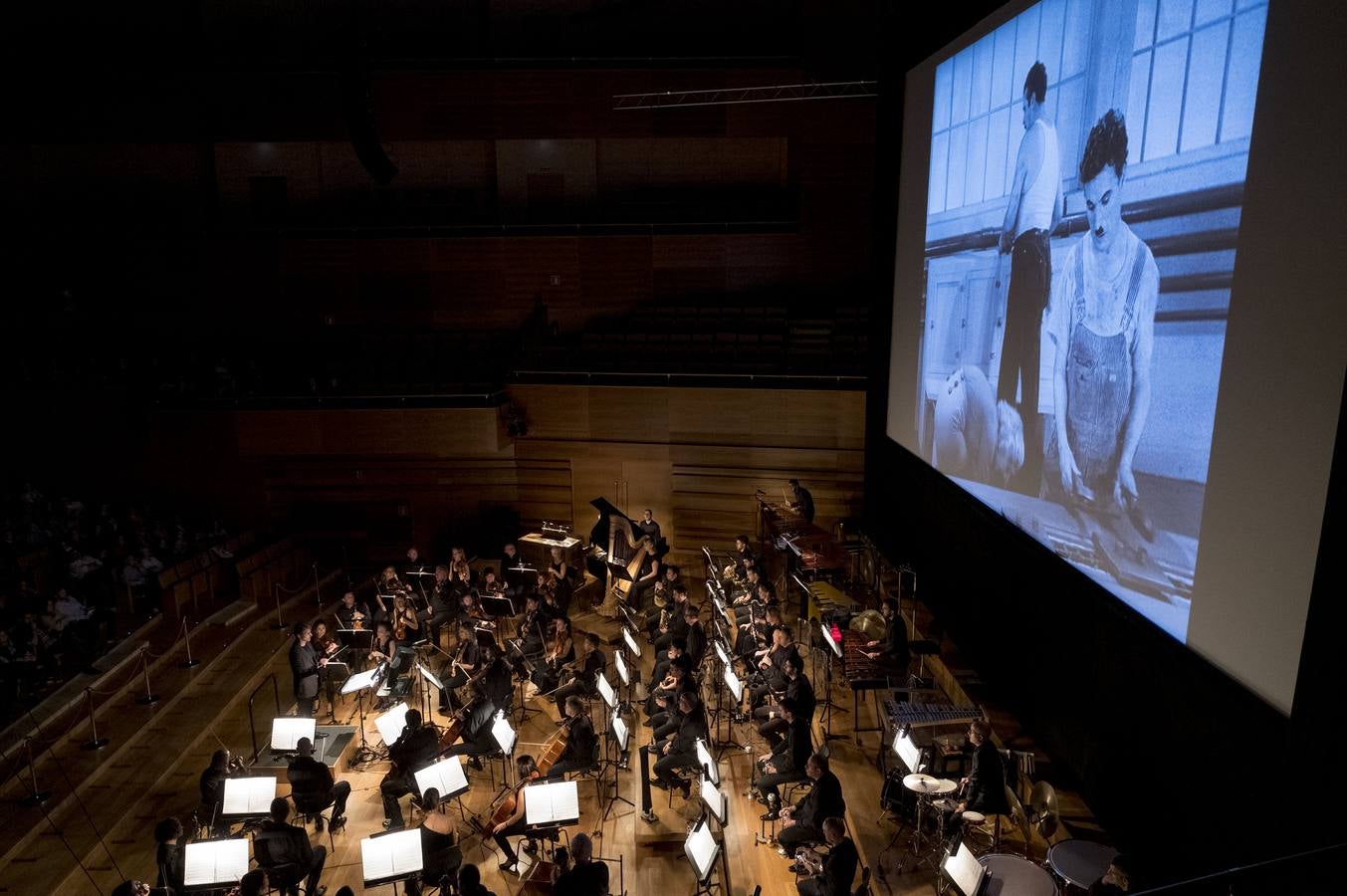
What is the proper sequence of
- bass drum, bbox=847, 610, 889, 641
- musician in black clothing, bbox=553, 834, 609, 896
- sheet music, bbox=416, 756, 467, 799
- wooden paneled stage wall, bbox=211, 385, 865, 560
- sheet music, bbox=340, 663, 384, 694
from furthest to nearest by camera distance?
wooden paneled stage wall, bbox=211, 385, 865, 560, bass drum, bbox=847, 610, 889, 641, sheet music, bbox=340, 663, 384, 694, sheet music, bbox=416, 756, 467, 799, musician in black clothing, bbox=553, 834, 609, 896

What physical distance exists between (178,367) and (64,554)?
4813 mm

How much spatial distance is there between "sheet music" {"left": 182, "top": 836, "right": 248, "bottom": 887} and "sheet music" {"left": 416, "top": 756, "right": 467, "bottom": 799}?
128 cm

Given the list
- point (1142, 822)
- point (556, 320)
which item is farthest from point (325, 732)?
point (556, 320)

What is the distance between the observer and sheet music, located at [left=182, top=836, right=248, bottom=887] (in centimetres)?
543

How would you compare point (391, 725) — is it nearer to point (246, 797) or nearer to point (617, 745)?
point (246, 797)

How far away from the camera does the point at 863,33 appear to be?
9961 millimetres

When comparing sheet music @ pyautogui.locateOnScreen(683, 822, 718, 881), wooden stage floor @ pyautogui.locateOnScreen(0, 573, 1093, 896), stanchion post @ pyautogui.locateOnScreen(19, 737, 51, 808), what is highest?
sheet music @ pyautogui.locateOnScreen(683, 822, 718, 881)

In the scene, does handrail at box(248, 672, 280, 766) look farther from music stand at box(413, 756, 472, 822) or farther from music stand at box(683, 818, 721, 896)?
music stand at box(683, 818, 721, 896)

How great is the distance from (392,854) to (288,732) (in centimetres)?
239

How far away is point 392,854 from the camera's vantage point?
17.7ft

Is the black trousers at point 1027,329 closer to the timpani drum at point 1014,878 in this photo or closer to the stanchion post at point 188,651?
the timpani drum at point 1014,878

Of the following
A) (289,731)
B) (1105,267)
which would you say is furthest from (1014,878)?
(289,731)

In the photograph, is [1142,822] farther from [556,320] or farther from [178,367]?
[178,367]

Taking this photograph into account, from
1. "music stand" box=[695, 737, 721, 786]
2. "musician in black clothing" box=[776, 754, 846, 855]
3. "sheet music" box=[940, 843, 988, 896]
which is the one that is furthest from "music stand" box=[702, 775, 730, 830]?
"sheet music" box=[940, 843, 988, 896]
